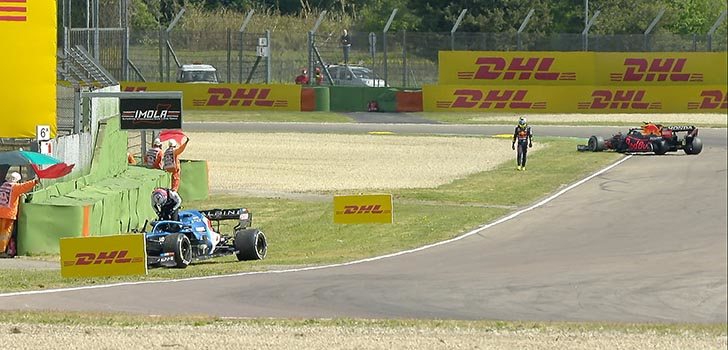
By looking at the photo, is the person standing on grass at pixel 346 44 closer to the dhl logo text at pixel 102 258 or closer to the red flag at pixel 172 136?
the red flag at pixel 172 136

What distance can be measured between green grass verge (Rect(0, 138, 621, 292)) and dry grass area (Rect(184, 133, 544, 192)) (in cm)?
151

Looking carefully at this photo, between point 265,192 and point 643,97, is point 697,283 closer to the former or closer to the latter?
point 265,192

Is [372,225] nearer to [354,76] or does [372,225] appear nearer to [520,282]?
[520,282]

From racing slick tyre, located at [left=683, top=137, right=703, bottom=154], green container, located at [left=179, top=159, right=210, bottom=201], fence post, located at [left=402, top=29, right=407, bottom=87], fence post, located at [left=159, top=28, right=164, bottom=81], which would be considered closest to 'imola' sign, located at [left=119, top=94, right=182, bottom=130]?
green container, located at [left=179, top=159, right=210, bottom=201]

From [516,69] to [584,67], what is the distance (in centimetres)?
277

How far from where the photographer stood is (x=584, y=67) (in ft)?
195

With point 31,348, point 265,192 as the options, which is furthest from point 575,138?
point 31,348

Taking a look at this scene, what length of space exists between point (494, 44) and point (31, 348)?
49.9 metres

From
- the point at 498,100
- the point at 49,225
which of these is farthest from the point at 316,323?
the point at 498,100

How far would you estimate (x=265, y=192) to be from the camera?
32.6 meters

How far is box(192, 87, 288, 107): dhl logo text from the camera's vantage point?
60.1m

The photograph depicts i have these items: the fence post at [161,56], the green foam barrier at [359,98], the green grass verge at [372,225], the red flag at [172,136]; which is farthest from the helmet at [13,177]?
the fence post at [161,56]

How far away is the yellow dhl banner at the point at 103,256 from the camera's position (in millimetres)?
19031

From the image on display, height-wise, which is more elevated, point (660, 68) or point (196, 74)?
point (660, 68)
